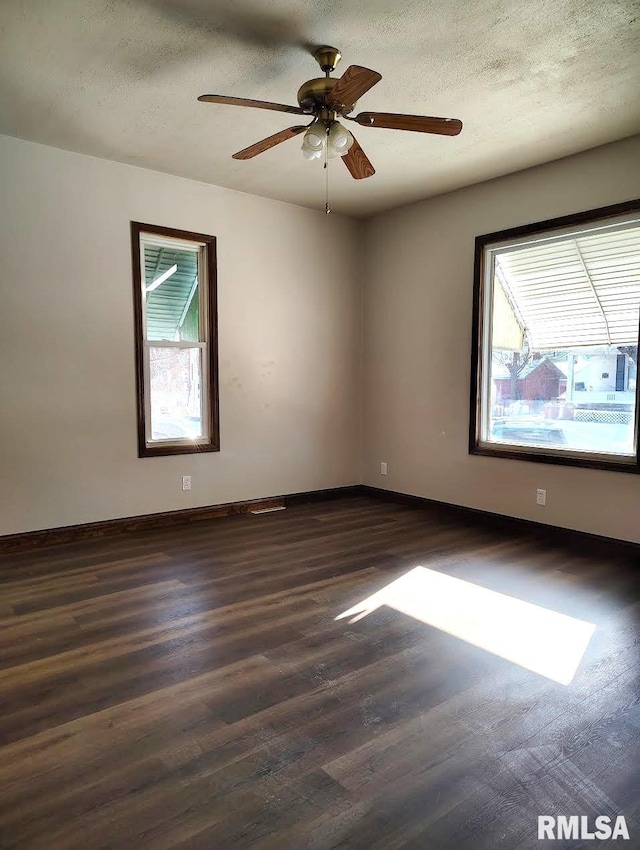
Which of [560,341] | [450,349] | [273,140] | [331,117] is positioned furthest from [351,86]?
[450,349]

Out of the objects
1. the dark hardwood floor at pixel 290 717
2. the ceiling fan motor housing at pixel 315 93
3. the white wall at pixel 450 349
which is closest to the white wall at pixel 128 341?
the white wall at pixel 450 349

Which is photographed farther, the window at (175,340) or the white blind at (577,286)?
the window at (175,340)

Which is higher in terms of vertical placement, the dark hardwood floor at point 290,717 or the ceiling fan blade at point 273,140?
the ceiling fan blade at point 273,140

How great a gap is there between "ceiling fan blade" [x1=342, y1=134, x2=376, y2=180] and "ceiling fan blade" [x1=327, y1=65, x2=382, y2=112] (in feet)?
0.95

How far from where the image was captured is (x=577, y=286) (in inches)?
165

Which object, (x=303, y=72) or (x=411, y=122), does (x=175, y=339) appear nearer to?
(x=303, y=72)

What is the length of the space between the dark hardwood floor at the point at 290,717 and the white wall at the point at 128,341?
108 cm

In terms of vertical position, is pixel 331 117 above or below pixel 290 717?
above

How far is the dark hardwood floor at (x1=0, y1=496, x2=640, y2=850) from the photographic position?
151 cm

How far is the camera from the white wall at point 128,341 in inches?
156

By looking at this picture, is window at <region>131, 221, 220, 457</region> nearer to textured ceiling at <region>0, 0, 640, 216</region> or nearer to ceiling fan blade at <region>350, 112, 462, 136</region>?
textured ceiling at <region>0, 0, 640, 216</region>

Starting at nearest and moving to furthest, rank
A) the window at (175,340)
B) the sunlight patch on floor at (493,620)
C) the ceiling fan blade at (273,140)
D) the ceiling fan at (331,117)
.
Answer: the sunlight patch on floor at (493,620) → the ceiling fan at (331,117) → the ceiling fan blade at (273,140) → the window at (175,340)

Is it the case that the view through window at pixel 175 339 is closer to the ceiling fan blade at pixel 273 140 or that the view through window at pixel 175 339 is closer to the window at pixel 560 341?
the ceiling fan blade at pixel 273 140

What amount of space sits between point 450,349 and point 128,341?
289cm
